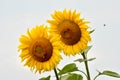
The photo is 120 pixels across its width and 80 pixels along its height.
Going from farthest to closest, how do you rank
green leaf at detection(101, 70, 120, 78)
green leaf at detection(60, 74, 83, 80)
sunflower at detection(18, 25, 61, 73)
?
green leaf at detection(101, 70, 120, 78) → green leaf at detection(60, 74, 83, 80) → sunflower at detection(18, 25, 61, 73)

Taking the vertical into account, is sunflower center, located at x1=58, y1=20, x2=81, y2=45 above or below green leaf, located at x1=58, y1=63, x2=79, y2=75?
above

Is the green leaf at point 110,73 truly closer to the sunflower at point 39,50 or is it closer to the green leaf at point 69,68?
the green leaf at point 69,68

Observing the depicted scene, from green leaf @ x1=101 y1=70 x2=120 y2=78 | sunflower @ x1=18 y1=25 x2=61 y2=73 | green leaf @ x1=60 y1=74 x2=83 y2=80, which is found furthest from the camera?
green leaf @ x1=101 y1=70 x2=120 y2=78

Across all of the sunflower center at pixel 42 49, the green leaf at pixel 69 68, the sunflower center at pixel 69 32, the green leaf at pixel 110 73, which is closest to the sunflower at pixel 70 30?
the sunflower center at pixel 69 32

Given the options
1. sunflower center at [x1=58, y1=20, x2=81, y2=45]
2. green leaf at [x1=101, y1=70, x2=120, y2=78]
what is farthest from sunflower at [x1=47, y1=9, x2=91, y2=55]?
green leaf at [x1=101, y1=70, x2=120, y2=78]

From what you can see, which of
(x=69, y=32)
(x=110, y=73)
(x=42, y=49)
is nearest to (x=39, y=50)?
(x=42, y=49)

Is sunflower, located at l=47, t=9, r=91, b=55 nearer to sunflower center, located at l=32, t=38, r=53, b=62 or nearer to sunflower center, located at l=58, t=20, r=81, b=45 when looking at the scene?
sunflower center, located at l=58, t=20, r=81, b=45

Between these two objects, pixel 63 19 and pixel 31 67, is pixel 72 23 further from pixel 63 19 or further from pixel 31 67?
pixel 31 67

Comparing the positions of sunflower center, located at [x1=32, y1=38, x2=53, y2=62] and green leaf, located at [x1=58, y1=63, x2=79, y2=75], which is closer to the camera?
sunflower center, located at [x1=32, y1=38, x2=53, y2=62]
